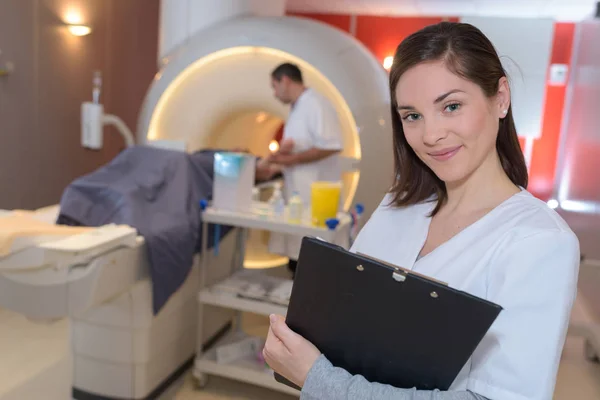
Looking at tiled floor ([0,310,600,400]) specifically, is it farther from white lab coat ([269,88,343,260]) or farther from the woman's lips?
the woman's lips

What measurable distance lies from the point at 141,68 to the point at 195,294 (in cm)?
282

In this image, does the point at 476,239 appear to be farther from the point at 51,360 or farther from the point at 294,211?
the point at 51,360

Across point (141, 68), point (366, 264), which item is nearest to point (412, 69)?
point (366, 264)

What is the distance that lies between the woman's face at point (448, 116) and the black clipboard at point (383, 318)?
218 millimetres

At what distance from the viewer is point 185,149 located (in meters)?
2.72

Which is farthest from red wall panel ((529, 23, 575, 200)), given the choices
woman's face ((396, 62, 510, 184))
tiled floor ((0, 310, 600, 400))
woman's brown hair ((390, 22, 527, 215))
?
woman's face ((396, 62, 510, 184))

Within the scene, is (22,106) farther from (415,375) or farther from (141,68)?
(415,375)

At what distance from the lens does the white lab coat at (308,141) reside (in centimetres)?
268

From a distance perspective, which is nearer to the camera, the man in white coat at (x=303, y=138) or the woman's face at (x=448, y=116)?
the woman's face at (x=448, y=116)

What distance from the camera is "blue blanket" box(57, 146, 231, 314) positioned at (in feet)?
6.35

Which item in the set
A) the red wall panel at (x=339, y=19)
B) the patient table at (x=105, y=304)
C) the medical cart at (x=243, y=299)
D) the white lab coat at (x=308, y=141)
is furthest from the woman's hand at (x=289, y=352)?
the red wall panel at (x=339, y=19)

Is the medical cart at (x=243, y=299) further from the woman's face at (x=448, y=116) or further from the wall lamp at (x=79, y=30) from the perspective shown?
the wall lamp at (x=79, y=30)

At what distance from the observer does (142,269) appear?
1.93m

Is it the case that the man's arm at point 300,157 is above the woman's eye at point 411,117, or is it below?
below
